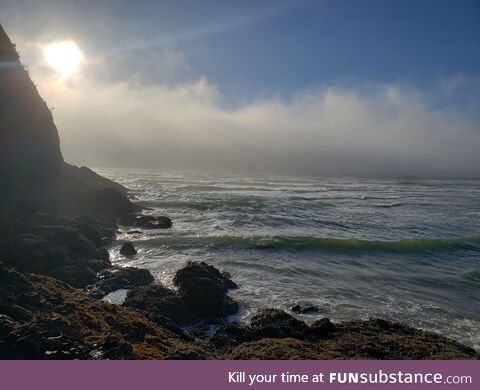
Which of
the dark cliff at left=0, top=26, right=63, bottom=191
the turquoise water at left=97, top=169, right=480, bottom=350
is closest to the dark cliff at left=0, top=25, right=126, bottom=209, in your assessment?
the dark cliff at left=0, top=26, right=63, bottom=191

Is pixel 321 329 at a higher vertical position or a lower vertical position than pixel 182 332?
lower

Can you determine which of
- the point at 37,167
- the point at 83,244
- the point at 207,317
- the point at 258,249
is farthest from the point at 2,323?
the point at 37,167

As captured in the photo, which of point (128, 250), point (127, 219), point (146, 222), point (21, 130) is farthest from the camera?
point (127, 219)

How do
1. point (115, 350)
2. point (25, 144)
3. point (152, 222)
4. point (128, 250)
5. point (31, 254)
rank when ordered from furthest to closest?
point (152, 222), point (25, 144), point (128, 250), point (31, 254), point (115, 350)

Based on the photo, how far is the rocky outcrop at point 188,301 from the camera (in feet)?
36.6

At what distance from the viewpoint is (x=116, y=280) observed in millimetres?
13680

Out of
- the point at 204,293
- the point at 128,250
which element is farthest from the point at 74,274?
the point at 128,250

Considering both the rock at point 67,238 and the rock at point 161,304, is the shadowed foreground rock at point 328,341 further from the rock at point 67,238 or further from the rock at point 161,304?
the rock at point 67,238

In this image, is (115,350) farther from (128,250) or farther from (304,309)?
(128,250)

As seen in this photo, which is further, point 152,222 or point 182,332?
point 152,222

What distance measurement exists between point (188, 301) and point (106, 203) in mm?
21930

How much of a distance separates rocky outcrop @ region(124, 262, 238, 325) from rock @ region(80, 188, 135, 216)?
19380mm

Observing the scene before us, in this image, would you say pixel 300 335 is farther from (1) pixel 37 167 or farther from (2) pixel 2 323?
(1) pixel 37 167

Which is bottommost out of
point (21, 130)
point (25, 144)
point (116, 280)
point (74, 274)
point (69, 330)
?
point (116, 280)
